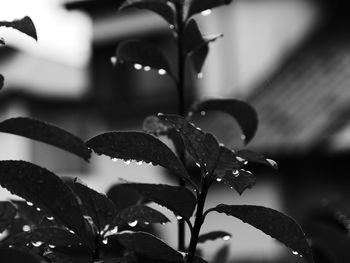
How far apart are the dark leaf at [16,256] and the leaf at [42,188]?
2.3 inches

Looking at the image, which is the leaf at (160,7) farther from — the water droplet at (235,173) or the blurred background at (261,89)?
the blurred background at (261,89)

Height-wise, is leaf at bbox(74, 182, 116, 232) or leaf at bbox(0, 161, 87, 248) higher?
leaf at bbox(0, 161, 87, 248)

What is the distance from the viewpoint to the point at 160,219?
78 cm

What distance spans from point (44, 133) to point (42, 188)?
12 centimetres

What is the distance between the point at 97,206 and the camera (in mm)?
727

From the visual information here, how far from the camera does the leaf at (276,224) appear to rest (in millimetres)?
704

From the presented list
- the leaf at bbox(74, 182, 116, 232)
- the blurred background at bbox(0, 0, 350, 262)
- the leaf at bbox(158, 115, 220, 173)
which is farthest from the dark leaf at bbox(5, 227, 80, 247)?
the blurred background at bbox(0, 0, 350, 262)

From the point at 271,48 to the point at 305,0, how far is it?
2.40 feet

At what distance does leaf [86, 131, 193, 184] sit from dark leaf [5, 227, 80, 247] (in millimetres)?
91

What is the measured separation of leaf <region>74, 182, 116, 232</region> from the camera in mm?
721

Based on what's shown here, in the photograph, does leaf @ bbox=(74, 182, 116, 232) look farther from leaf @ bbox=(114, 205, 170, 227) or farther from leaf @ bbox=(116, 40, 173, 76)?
leaf @ bbox=(116, 40, 173, 76)

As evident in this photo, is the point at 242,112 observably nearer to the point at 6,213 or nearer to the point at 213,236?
the point at 213,236

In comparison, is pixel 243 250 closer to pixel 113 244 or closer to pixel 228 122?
pixel 228 122

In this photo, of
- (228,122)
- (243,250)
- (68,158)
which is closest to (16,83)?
(68,158)
